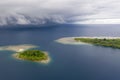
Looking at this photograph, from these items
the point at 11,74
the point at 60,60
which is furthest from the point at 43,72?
the point at 60,60

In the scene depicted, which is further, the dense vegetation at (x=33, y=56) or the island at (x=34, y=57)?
the dense vegetation at (x=33, y=56)

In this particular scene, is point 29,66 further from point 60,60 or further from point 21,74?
point 60,60

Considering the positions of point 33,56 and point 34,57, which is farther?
point 33,56

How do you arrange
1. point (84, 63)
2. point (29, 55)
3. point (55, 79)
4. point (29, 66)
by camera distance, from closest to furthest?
point (55, 79), point (29, 66), point (84, 63), point (29, 55)

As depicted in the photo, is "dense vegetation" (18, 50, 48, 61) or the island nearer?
the island

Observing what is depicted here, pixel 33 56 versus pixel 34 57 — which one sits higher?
pixel 33 56

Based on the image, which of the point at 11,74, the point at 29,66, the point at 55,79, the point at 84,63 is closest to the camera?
the point at 55,79

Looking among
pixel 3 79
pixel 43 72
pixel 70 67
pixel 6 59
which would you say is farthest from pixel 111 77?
pixel 6 59

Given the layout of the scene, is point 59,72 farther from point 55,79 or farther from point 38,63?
point 38,63

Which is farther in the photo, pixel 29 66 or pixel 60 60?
pixel 60 60
